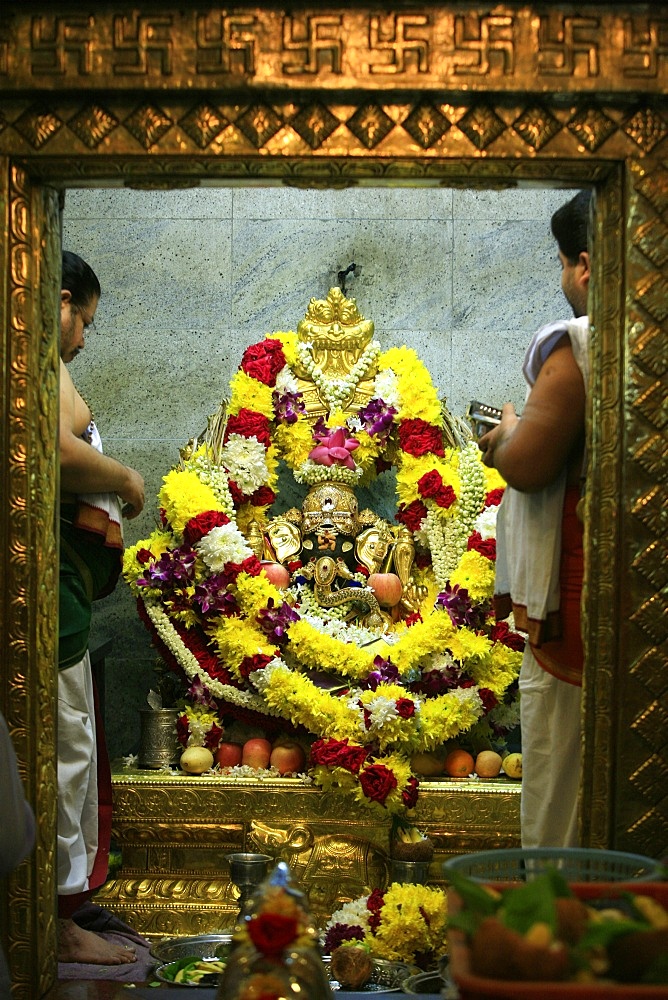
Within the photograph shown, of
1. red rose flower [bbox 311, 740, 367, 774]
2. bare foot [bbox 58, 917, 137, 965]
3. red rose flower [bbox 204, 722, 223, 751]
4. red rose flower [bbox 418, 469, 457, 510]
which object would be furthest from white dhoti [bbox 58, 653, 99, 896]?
red rose flower [bbox 418, 469, 457, 510]

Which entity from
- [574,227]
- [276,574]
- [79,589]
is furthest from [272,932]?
[276,574]

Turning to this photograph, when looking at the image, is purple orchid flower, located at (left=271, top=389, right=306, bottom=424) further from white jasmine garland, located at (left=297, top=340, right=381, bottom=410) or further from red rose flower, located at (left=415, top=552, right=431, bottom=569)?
red rose flower, located at (left=415, top=552, right=431, bottom=569)

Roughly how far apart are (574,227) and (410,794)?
7.24 feet

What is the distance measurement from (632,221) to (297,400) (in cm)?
254

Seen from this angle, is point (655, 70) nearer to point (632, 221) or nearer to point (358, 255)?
point (632, 221)

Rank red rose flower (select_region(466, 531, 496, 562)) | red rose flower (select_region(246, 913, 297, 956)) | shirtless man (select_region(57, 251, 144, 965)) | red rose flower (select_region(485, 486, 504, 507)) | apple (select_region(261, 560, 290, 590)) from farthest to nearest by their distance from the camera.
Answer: apple (select_region(261, 560, 290, 590)) < red rose flower (select_region(485, 486, 504, 507)) < red rose flower (select_region(466, 531, 496, 562)) < shirtless man (select_region(57, 251, 144, 965)) < red rose flower (select_region(246, 913, 297, 956))

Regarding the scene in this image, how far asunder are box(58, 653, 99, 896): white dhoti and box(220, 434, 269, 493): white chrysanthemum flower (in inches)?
59.6

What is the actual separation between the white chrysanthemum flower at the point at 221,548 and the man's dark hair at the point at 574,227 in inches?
84.0

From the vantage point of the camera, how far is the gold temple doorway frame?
279cm

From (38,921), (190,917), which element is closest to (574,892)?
(38,921)

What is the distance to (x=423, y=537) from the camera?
514 cm

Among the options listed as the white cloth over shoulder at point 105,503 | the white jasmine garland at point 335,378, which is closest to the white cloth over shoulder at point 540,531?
the white cloth over shoulder at point 105,503

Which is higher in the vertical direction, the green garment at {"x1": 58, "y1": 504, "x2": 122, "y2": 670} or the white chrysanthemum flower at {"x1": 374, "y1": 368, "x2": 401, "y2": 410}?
the white chrysanthemum flower at {"x1": 374, "y1": 368, "x2": 401, "y2": 410}

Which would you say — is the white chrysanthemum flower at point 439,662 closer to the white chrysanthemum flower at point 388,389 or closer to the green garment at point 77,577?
the white chrysanthemum flower at point 388,389
